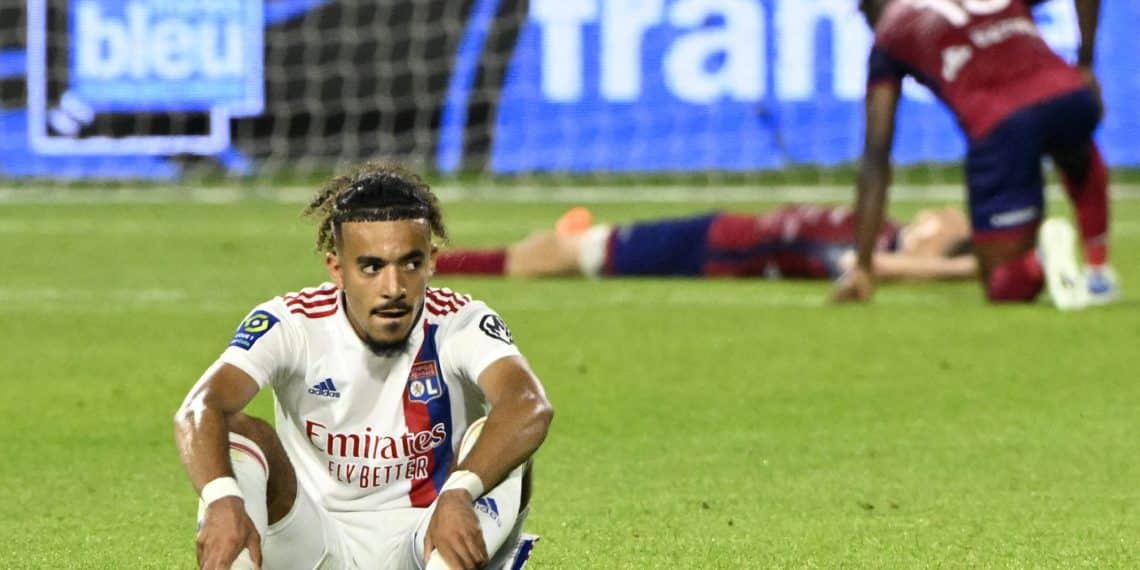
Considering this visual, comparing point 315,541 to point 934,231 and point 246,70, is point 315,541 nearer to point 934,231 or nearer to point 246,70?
point 934,231

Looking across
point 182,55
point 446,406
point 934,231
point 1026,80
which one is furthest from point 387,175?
point 182,55

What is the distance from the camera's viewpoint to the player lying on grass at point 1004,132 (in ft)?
26.2

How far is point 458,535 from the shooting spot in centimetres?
315

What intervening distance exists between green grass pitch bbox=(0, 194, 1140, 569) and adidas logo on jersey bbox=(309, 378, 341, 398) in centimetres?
58

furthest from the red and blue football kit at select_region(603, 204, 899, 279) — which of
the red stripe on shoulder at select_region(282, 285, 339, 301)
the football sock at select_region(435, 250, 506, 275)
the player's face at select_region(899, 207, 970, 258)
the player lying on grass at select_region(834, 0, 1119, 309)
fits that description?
the red stripe on shoulder at select_region(282, 285, 339, 301)

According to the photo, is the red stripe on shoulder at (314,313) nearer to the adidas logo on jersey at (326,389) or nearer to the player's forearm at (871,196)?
the adidas logo on jersey at (326,389)

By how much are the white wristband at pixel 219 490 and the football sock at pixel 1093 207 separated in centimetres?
568

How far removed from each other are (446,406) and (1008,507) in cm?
143

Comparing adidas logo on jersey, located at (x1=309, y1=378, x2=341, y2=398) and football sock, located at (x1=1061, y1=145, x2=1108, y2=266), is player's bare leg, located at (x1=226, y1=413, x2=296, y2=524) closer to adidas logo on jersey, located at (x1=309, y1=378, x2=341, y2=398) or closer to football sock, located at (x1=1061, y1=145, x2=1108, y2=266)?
adidas logo on jersey, located at (x1=309, y1=378, x2=341, y2=398)

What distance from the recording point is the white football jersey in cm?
347

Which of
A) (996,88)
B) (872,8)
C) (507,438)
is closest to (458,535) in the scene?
(507,438)

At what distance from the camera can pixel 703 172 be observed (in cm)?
1425

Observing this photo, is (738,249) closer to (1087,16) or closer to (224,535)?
(1087,16)

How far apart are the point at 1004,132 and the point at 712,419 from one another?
2792 mm
